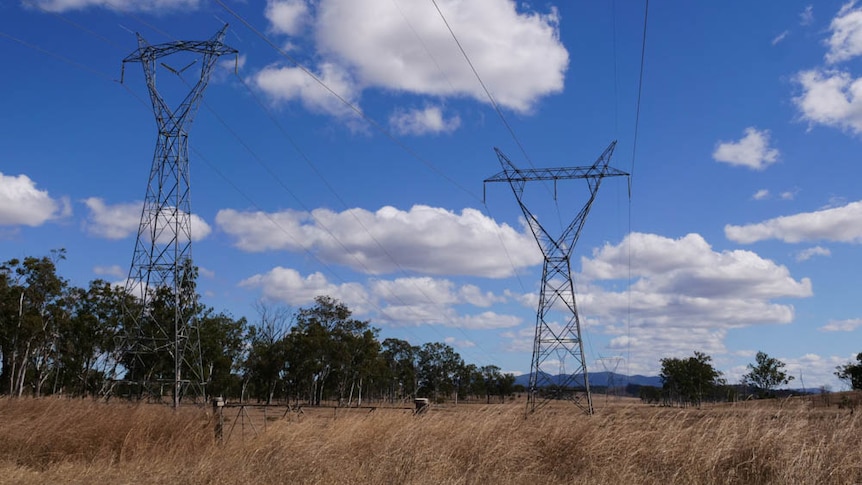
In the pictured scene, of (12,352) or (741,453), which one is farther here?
(12,352)

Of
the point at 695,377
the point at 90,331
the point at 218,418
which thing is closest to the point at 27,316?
the point at 90,331

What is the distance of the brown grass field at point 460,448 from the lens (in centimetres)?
1077

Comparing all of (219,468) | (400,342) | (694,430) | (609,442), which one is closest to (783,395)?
(694,430)

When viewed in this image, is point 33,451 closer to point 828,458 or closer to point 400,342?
point 828,458

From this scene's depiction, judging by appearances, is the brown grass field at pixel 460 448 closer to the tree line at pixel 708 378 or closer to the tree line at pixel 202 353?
the tree line at pixel 202 353

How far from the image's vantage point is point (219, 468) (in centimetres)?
1085

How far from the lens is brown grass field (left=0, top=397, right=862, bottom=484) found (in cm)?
1077

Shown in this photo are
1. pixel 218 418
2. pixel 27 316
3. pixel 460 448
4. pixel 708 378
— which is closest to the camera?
pixel 460 448

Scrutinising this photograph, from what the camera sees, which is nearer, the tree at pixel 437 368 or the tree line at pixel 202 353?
the tree line at pixel 202 353

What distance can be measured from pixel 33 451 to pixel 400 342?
99.4 metres

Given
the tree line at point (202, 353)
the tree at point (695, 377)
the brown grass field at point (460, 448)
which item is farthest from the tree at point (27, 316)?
the tree at point (695, 377)

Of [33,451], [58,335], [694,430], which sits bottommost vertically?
[33,451]

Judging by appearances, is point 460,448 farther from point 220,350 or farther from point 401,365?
point 401,365

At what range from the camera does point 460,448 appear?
39.6 ft
